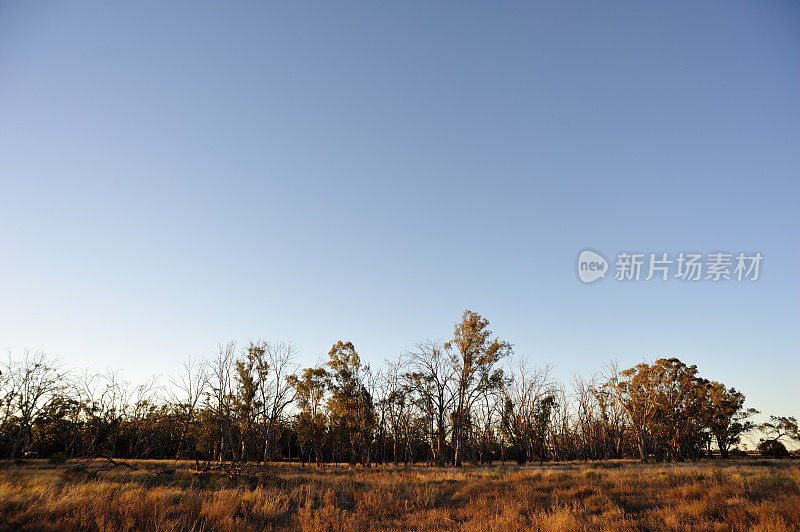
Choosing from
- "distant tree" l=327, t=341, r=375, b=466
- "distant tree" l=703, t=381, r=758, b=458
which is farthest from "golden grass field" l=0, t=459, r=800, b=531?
"distant tree" l=703, t=381, r=758, b=458

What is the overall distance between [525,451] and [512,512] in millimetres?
53434

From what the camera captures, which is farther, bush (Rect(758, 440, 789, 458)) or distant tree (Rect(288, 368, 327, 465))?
bush (Rect(758, 440, 789, 458))

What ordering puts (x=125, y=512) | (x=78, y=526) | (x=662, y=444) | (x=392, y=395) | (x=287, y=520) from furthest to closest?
(x=392, y=395) → (x=662, y=444) → (x=287, y=520) → (x=125, y=512) → (x=78, y=526)

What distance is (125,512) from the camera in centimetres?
924

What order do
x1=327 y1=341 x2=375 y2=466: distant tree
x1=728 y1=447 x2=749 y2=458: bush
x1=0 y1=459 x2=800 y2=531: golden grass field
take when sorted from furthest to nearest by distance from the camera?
x1=728 y1=447 x2=749 y2=458: bush
x1=327 y1=341 x2=375 y2=466: distant tree
x1=0 y1=459 x2=800 y2=531: golden grass field

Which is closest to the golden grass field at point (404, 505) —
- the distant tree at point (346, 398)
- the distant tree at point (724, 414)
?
the distant tree at point (346, 398)

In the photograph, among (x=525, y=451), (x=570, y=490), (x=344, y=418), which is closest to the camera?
(x=570, y=490)

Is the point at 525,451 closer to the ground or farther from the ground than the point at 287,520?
closer to the ground

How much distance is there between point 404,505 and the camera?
1291 centimetres

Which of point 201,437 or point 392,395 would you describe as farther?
point 392,395

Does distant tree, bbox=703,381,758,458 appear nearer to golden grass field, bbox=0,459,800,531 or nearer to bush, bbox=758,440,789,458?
bush, bbox=758,440,789,458

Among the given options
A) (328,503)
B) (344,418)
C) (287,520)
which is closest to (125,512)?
(287,520)

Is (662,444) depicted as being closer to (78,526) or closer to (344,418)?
(344,418)

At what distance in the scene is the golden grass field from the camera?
902cm
